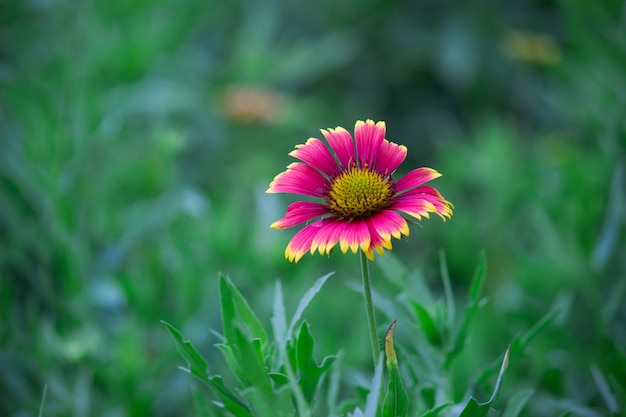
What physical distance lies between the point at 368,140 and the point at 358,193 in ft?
0.18

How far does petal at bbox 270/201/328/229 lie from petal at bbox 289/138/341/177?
39mm

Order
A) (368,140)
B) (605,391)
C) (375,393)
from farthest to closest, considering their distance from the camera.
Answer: (605,391), (368,140), (375,393)

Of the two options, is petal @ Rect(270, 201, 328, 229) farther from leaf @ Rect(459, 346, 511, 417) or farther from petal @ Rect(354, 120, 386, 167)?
leaf @ Rect(459, 346, 511, 417)

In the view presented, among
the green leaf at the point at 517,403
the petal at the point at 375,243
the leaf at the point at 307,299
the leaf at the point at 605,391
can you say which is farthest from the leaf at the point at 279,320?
the leaf at the point at 605,391

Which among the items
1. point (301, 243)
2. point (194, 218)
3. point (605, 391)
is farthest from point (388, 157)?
point (194, 218)

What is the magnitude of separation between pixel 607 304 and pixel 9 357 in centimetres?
90

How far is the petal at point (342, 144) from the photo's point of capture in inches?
23.8

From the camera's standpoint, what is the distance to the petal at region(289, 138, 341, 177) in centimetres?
59

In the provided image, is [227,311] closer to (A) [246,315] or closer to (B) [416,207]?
(A) [246,315]

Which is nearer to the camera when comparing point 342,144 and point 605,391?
point 342,144

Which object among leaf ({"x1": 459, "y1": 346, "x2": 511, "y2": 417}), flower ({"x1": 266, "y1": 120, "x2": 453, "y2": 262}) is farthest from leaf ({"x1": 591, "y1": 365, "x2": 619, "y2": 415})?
flower ({"x1": 266, "y1": 120, "x2": 453, "y2": 262})

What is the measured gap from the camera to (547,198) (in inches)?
46.8

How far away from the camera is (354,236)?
0.51 meters

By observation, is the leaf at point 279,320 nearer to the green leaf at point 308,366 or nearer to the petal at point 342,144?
the green leaf at point 308,366
